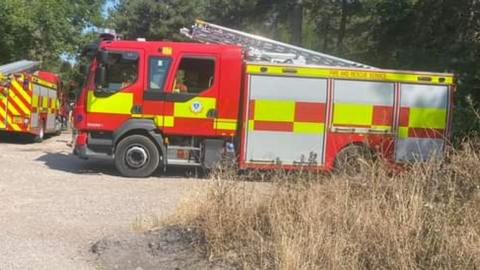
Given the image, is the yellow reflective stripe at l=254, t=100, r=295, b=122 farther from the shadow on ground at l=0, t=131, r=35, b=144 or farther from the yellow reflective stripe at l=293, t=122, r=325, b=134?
the shadow on ground at l=0, t=131, r=35, b=144

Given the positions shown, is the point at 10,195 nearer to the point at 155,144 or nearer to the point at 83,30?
the point at 155,144

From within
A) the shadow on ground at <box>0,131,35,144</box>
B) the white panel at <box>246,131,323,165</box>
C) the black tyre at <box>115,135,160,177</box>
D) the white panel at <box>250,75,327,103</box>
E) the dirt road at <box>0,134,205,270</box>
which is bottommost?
the dirt road at <box>0,134,205,270</box>

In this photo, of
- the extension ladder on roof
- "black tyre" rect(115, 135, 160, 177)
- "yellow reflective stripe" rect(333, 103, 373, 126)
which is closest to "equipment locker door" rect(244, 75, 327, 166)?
"yellow reflective stripe" rect(333, 103, 373, 126)

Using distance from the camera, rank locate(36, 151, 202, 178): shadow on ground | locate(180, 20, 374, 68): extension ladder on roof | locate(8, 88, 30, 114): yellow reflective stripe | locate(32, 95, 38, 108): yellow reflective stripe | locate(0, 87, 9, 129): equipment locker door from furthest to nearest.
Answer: locate(32, 95, 38, 108): yellow reflective stripe < locate(8, 88, 30, 114): yellow reflective stripe < locate(0, 87, 9, 129): equipment locker door < locate(36, 151, 202, 178): shadow on ground < locate(180, 20, 374, 68): extension ladder on roof

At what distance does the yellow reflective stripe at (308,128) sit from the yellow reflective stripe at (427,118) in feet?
5.91

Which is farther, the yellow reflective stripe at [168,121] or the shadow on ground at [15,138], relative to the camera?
the shadow on ground at [15,138]

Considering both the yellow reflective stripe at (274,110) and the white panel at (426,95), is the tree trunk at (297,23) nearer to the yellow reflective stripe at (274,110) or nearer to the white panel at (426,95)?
the white panel at (426,95)

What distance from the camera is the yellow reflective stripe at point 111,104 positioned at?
43.6ft

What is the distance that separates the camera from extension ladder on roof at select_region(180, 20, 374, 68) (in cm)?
1405

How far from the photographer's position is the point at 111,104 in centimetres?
1333

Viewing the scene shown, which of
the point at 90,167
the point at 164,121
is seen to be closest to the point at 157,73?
the point at 164,121

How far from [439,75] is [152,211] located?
7.03 metres

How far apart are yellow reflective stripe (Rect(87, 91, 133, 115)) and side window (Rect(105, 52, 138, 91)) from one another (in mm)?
195

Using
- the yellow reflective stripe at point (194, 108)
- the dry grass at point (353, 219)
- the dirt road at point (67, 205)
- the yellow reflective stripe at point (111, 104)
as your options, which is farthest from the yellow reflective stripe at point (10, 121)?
the dry grass at point (353, 219)
